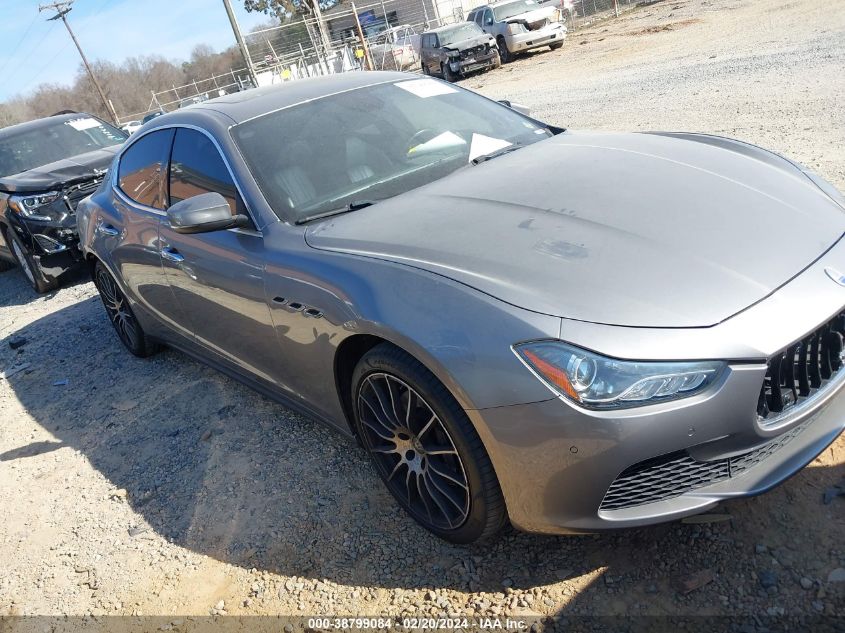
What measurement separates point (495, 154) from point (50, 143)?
7480 mm

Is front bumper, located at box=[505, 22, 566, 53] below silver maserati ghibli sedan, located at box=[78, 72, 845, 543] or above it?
below

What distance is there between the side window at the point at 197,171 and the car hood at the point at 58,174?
4.36 m

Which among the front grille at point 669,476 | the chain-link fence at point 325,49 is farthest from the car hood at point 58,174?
the chain-link fence at point 325,49

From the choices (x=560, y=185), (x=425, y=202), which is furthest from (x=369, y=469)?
(x=560, y=185)

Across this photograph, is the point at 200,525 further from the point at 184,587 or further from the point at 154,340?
the point at 154,340

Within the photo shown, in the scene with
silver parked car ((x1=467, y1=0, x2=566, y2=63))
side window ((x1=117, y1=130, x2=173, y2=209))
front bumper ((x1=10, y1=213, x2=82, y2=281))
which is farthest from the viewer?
silver parked car ((x1=467, y1=0, x2=566, y2=63))

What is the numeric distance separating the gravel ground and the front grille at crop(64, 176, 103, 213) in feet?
5.32

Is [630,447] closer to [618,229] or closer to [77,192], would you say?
[618,229]

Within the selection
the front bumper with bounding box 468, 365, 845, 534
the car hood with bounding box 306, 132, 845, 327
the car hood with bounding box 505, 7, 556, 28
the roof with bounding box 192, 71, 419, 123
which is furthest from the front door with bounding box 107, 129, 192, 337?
the car hood with bounding box 505, 7, 556, 28

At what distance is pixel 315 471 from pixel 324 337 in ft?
2.98

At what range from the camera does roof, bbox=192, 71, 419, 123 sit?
3523mm

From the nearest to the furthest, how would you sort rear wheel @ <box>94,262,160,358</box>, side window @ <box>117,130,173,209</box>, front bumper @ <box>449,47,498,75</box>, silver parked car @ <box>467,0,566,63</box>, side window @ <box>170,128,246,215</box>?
side window @ <box>170,128,246,215</box> < side window @ <box>117,130,173,209</box> < rear wheel @ <box>94,262,160,358</box> < front bumper @ <box>449,47,498,75</box> < silver parked car @ <box>467,0,566,63</box>

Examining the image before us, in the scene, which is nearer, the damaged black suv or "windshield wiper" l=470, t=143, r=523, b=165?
"windshield wiper" l=470, t=143, r=523, b=165

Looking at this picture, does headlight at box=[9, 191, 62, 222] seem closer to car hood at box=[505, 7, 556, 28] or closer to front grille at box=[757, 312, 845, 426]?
front grille at box=[757, 312, 845, 426]
